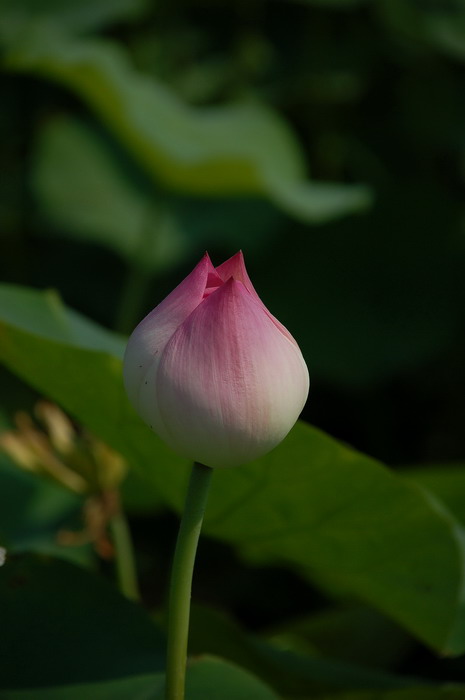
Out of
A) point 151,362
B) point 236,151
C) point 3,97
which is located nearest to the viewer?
point 151,362

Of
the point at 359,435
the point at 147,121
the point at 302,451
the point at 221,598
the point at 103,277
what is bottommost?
the point at 302,451

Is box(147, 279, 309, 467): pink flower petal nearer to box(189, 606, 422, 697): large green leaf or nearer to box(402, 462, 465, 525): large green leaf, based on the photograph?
box(189, 606, 422, 697): large green leaf

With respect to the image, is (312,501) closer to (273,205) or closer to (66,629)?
(66,629)

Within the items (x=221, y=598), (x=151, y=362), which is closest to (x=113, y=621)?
(x=151, y=362)

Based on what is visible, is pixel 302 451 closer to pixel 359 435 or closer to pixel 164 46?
pixel 359 435

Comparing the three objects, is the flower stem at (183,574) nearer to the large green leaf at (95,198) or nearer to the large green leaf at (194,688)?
the large green leaf at (194,688)

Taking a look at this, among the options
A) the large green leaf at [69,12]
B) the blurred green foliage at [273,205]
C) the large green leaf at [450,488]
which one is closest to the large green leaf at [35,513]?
the blurred green foliage at [273,205]

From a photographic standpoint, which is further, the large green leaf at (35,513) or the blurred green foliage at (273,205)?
the blurred green foliage at (273,205)
